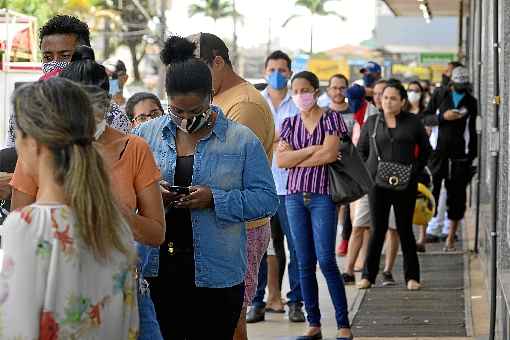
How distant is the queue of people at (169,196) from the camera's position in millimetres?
3568

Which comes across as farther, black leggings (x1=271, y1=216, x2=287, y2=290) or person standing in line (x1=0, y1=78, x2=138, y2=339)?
black leggings (x1=271, y1=216, x2=287, y2=290)

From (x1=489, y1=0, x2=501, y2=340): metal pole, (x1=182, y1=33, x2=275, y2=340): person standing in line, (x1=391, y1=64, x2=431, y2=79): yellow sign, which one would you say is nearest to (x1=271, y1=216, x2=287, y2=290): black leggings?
(x1=489, y1=0, x2=501, y2=340): metal pole

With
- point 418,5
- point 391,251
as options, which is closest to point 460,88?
point 391,251

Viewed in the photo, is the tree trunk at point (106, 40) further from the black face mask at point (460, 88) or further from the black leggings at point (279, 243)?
the black leggings at point (279, 243)

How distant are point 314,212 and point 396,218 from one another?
8.84 feet

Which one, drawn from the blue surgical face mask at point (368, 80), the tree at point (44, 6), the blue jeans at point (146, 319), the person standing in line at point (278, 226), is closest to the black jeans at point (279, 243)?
the person standing in line at point (278, 226)

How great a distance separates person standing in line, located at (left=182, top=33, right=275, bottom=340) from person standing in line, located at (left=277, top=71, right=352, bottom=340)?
2015 mm

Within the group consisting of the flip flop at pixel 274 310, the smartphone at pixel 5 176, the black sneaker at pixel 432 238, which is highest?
the smartphone at pixel 5 176

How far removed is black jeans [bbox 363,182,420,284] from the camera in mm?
11258

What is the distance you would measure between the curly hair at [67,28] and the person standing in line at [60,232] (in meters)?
2.42

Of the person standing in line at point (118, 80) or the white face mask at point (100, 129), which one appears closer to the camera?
the white face mask at point (100, 129)

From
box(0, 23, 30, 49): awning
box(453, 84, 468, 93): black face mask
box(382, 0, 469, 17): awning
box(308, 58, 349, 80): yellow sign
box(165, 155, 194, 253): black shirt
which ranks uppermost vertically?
box(308, 58, 349, 80): yellow sign

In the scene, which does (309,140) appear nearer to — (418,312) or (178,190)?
(418,312)

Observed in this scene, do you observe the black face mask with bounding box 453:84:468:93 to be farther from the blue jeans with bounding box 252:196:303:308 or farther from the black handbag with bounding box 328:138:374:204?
the black handbag with bounding box 328:138:374:204
